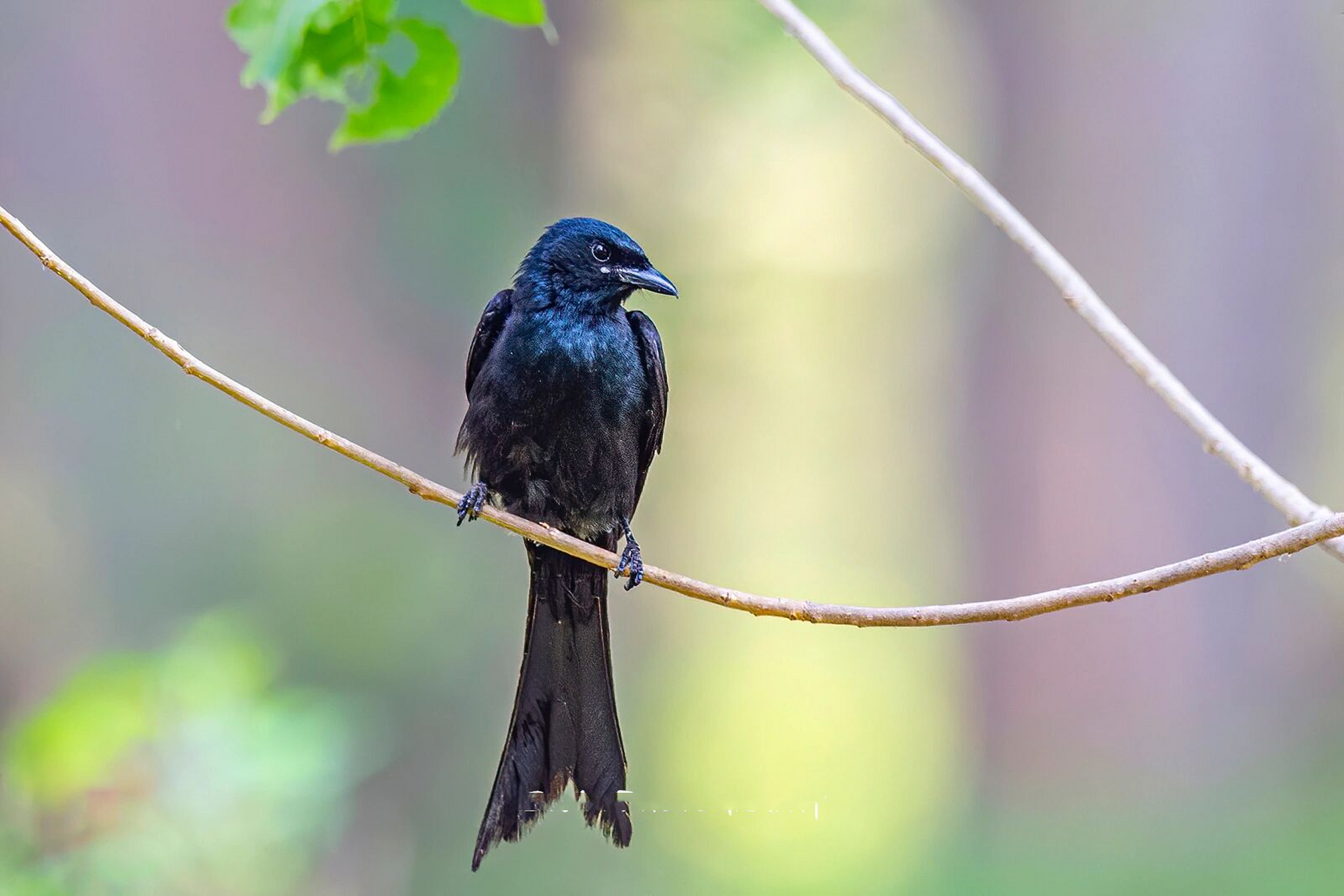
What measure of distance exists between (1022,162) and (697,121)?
6.82ft

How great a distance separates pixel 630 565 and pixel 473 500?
1.53 ft

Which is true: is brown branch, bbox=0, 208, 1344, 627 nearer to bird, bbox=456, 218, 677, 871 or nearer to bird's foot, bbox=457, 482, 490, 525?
bird's foot, bbox=457, 482, 490, 525

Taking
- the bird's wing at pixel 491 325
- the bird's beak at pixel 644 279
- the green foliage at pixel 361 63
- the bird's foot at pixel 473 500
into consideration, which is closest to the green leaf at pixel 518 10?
the green foliage at pixel 361 63

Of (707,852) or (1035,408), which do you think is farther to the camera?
(1035,408)

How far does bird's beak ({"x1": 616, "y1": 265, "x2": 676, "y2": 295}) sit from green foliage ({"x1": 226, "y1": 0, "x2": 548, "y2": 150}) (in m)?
0.93

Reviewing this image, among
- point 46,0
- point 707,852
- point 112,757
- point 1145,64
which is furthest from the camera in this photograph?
point 1145,64

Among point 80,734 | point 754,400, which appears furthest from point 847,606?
point 754,400

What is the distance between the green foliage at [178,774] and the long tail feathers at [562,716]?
1179 mm

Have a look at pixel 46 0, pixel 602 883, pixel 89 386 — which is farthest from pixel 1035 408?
pixel 46 0

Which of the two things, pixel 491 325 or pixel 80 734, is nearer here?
pixel 491 325

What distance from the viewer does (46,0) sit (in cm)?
604

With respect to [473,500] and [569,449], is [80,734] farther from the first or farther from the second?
[569,449]

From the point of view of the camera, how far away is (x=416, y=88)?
2055 millimetres

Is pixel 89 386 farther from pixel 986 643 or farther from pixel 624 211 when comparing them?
pixel 986 643
